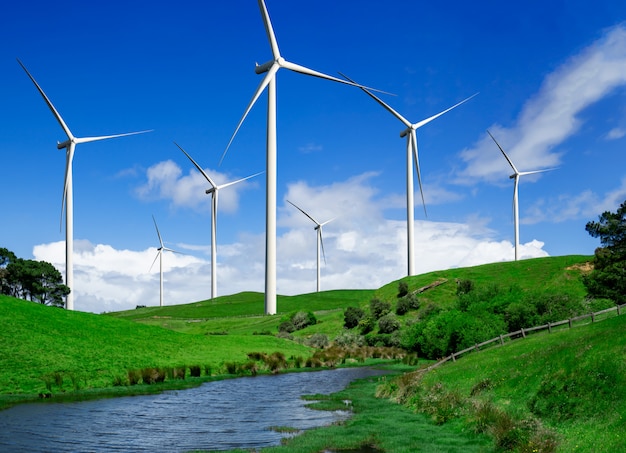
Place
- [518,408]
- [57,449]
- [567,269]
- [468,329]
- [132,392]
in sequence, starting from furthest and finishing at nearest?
1. [567,269]
2. [468,329]
3. [132,392]
4. [518,408]
5. [57,449]

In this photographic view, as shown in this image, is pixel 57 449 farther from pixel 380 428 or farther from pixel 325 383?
pixel 325 383

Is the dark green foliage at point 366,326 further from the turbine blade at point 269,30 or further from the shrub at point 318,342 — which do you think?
the turbine blade at point 269,30

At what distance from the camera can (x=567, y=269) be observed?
447 feet

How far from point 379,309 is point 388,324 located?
44.4 feet

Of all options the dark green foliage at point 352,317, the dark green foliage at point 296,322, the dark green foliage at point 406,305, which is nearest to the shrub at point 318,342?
the dark green foliage at point 296,322

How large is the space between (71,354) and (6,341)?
Result: 6.15m

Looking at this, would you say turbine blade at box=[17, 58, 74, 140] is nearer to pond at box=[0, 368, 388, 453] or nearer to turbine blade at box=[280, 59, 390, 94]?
turbine blade at box=[280, 59, 390, 94]

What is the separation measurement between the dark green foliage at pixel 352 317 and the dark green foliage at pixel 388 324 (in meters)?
11.5

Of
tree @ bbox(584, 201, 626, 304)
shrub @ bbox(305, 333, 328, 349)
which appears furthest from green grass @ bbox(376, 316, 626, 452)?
shrub @ bbox(305, 333, 328, 349)

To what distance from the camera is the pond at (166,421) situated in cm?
2900

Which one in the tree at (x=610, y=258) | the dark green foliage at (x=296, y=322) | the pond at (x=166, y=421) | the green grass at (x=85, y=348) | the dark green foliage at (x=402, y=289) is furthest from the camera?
the dark green foliage at (x=402, y=289)

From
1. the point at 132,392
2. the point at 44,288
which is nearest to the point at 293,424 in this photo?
the point at 132,392

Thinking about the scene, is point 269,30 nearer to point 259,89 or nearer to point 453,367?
point 259,89

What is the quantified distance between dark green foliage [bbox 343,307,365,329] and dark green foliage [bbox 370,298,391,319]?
268 centimetres
